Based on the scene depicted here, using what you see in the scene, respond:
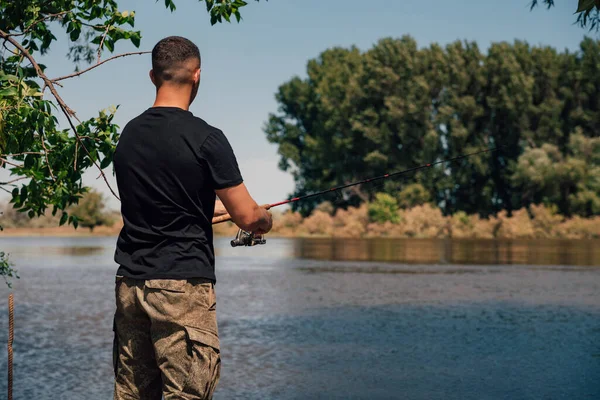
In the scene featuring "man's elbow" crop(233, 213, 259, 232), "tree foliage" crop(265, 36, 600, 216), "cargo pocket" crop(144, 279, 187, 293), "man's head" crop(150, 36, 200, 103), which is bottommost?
"cargo pocket" crop(144, 279, 187, 293)

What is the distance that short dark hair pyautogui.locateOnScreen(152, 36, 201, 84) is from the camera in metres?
3.82

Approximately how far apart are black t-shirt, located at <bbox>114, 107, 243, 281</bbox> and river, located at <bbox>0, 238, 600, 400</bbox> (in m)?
4.35

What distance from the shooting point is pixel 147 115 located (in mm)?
3803

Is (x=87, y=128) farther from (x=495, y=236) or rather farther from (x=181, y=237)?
(x=495, y=236)

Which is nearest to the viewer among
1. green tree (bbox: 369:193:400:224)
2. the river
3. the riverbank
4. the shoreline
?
the river

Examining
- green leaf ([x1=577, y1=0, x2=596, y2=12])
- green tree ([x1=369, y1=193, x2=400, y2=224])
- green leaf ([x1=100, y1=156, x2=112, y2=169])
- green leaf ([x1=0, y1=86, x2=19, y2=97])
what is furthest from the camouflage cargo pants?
green tree ([x1=369, y1=193, x2=400, y2=224])

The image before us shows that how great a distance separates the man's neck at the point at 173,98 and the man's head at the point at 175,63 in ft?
0.04

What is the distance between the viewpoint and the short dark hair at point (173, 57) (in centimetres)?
382

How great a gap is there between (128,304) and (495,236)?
53168 mm

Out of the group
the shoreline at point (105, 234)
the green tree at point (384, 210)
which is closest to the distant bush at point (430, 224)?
the green tree at point (384, 210)

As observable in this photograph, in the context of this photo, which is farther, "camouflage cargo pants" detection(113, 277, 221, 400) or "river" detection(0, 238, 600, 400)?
"river" detection(0, 238, 600, 400)

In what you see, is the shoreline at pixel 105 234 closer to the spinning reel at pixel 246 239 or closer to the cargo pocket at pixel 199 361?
the spinning reel at pixel 246 239

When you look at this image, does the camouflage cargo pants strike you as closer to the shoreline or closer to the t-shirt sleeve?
the t-shirt sleeve

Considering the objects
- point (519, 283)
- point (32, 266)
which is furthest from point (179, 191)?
point (32, 266)
